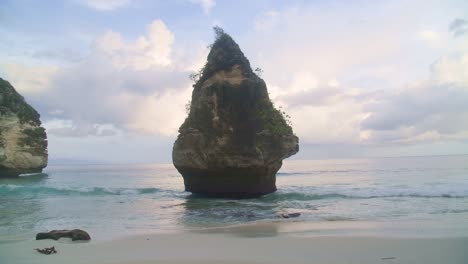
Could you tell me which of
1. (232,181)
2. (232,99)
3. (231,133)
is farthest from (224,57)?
(232,181)

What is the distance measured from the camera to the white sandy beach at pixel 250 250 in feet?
23.5

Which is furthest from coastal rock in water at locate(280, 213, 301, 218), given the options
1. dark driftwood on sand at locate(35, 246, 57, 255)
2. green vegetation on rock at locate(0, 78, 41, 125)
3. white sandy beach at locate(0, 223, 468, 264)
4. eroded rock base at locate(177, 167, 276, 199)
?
green vegetation on rock at locate(0, 78, 41, 125)

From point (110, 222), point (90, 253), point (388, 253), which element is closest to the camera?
point (388, 253)


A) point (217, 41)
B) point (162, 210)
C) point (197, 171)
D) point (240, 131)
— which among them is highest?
point (217, 41)

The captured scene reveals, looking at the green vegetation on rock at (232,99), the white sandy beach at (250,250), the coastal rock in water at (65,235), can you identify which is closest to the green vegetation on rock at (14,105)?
the green vegetation on rock at (232,99)

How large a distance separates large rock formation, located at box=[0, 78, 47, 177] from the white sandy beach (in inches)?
1553

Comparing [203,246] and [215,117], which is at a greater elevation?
[215,117]

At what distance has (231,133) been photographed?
21.2m

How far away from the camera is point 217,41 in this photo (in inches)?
902

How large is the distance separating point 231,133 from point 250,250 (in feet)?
43.7

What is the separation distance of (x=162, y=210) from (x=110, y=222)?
4.29m

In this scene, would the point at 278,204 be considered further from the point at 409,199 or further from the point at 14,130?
the point at 14,130

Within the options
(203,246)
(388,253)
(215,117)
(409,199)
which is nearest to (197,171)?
(215,117)

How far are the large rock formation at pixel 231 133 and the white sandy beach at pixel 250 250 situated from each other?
10.9 metres
